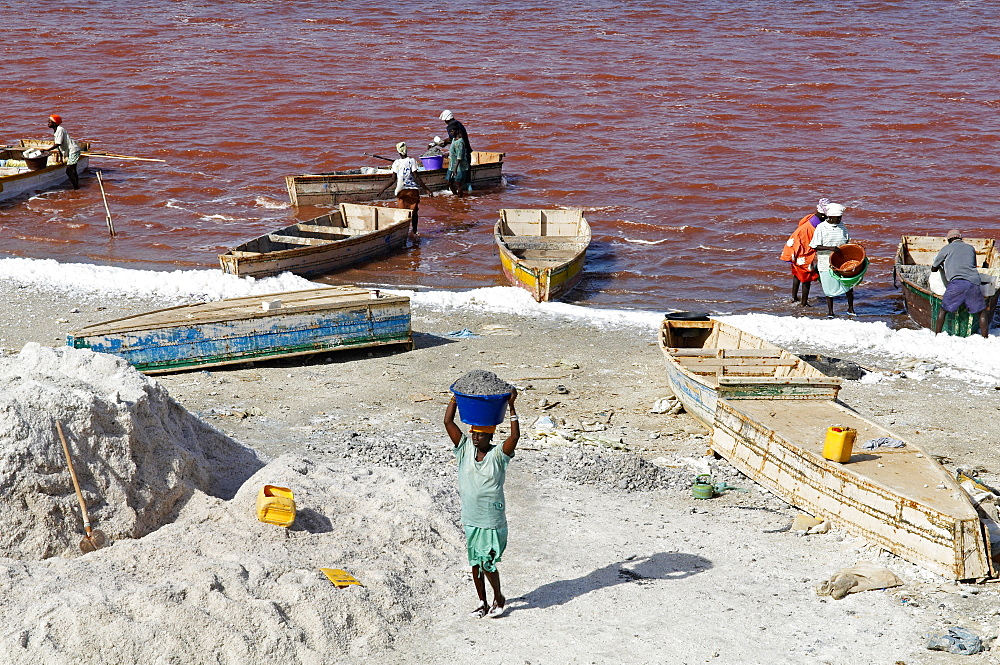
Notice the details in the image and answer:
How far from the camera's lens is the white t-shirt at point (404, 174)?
65.6 feet

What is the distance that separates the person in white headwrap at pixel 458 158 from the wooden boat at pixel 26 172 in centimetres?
938

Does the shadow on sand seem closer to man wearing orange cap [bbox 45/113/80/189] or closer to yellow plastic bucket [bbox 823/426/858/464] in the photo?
yellow plastic bucket [bbox 823/426/858/464]

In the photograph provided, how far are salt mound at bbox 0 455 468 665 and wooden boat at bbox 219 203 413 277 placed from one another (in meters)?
8.99

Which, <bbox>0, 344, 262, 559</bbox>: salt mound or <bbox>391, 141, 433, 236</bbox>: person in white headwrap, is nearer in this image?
<bbox>0, 344, 262, 559</bbox>: salt mound

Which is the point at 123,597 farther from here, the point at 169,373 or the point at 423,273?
the point at 423,273

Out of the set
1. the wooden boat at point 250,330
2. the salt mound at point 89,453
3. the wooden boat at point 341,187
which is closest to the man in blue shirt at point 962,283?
the wooden boat at point 250,330

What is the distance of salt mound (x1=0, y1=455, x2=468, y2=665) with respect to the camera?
6176 mm

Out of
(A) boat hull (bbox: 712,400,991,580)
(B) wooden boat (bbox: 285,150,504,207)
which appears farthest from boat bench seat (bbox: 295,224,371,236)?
(A) boat hull (bbox: 712,400,991,580)

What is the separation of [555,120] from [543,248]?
1427cm

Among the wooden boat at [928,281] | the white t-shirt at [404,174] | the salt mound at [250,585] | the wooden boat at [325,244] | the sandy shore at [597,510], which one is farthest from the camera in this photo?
the white t-shirt at [404,174]

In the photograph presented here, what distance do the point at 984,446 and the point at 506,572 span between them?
591 cm

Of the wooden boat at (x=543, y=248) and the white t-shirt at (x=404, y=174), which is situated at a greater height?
the white t-shirt at (x=404, y=174)

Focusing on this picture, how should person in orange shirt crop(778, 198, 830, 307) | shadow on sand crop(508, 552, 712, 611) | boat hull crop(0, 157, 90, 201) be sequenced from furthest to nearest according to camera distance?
boat hull crop(0, 157, 90, 201) < person in orange shirt crop(778, 198, 830, 307) < shadow on sand crop(508, 552, 712, 611)

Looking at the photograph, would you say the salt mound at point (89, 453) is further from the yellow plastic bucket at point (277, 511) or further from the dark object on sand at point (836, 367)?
the dark object on sand at point (836, 367)
